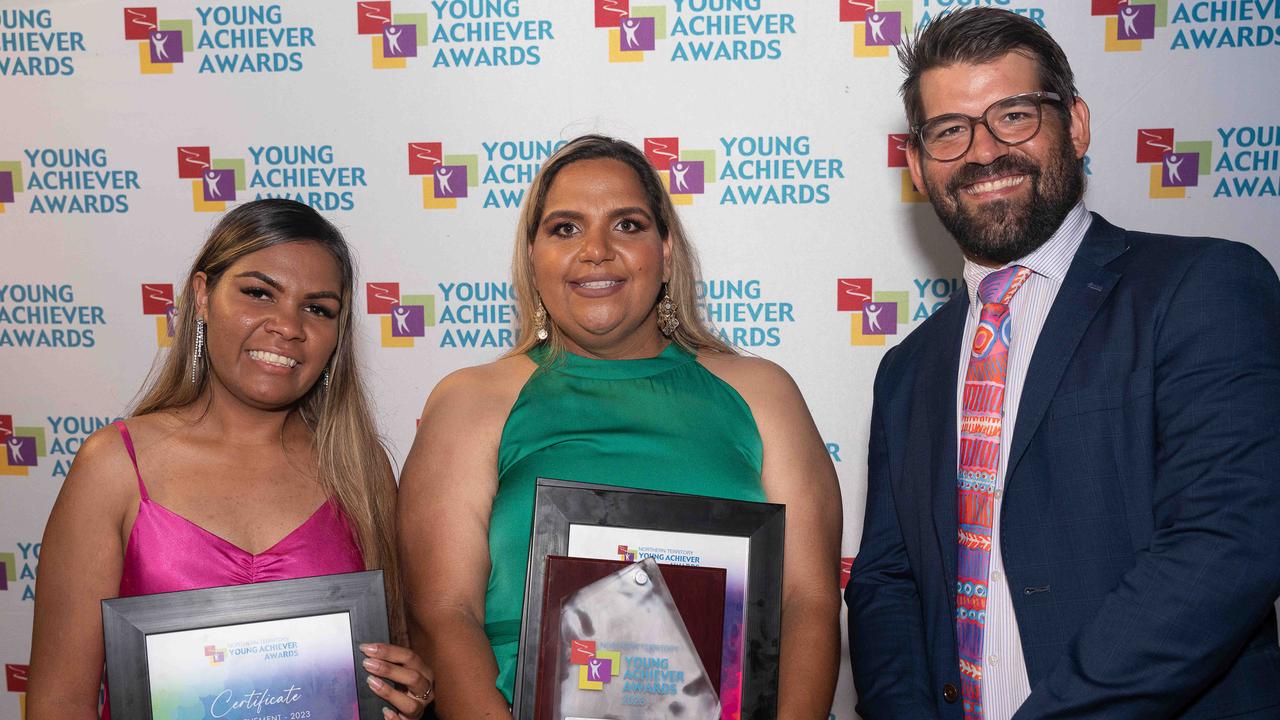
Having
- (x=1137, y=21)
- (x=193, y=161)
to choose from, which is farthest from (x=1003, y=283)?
(x=193, y=161)

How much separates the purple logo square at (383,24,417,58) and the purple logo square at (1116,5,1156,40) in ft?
7.60

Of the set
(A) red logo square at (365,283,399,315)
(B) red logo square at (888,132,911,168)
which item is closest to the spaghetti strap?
(A) red logo square at (365,283,399,315)

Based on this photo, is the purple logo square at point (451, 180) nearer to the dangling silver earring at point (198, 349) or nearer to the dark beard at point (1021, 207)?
the dangling silver earring at point (198, 349)

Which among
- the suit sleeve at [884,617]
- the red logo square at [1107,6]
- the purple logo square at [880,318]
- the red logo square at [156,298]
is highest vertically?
the red logo square at [1107,6]

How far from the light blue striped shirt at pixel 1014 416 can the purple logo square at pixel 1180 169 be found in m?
1.39

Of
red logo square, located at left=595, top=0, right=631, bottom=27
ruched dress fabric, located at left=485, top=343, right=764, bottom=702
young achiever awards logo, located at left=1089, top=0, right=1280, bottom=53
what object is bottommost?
ruched dress fabric, located at left=485, top=343, right=764, bottom=702

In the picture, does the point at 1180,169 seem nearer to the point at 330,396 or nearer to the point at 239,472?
the point at 330,396

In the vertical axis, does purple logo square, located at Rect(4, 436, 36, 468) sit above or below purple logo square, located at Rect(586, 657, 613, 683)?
above

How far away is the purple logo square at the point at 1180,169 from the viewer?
3.05 metres

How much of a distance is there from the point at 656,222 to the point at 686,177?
923mm

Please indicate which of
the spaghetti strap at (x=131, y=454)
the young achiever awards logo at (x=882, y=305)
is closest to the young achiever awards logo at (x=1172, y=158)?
the young achiever awards logo at (x=882, y=305)

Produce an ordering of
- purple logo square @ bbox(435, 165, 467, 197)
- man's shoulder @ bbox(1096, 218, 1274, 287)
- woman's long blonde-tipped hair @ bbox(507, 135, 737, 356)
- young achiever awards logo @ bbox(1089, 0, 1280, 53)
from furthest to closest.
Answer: purple logo square @ bbox(435, 165, 467, 197)
young achiever awards logo @ bbox(1089, 0, 1280, 53)
woman's long blonde-tipped hair @ bbox(507, 135, 737, 356)
man's shoulder @ bbox(1096, 218, 1274, 287)

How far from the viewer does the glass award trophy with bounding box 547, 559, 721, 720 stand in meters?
1.75

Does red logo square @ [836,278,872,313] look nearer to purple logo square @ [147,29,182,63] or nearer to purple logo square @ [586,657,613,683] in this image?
purple logo square @ [586,657,613,683]
